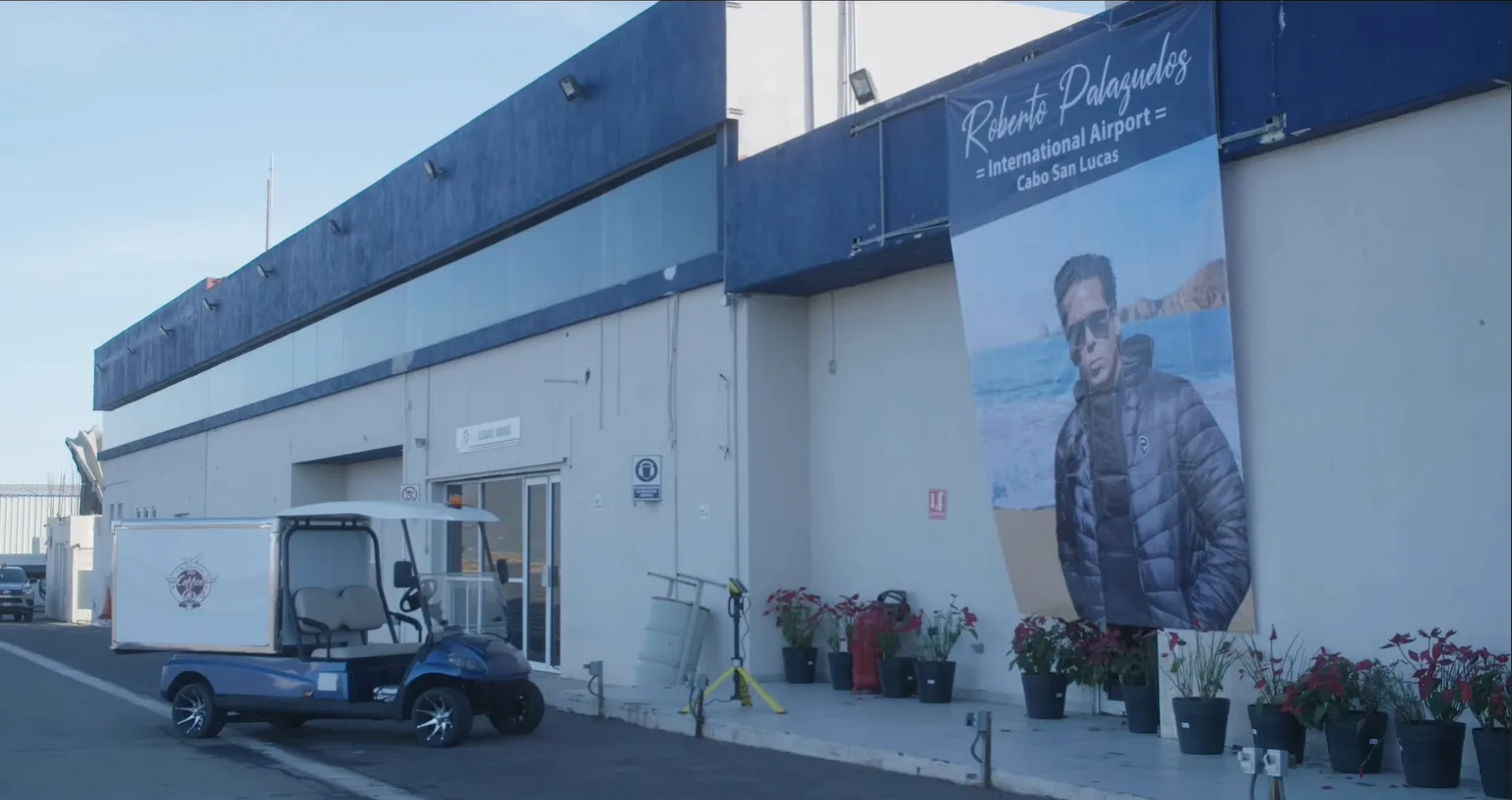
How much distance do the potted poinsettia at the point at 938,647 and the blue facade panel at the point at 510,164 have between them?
612 centimetres

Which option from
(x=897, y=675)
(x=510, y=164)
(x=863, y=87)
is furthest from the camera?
(x=510, y=164)

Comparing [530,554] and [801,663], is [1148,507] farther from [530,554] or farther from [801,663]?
[530,554]

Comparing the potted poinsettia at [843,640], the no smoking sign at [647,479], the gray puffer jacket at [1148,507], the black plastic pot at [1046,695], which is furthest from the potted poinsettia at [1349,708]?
the no smoking sign at [647,479]

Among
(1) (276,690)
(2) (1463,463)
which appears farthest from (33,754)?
(2) (1463,463)

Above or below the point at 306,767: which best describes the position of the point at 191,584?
above

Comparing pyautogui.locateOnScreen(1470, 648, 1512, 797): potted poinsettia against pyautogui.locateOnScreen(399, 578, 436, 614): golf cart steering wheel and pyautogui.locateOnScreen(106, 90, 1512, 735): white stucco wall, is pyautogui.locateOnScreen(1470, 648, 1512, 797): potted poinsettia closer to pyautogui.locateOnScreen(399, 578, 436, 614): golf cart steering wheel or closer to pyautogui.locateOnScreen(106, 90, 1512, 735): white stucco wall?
pyautogui.locateOnScreen(106, 90, 1512, 735): white stucco wall

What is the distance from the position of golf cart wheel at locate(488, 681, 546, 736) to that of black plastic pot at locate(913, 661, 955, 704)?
3.66 meters

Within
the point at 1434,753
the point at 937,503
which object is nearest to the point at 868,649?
the point at 937,503

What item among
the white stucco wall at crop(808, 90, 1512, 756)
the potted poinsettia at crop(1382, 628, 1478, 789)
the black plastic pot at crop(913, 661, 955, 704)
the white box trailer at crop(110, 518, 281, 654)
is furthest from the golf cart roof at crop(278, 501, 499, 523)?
the potted poinsettia at crop(1382, 628, 1478, 789)

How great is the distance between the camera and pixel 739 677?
14.9 m

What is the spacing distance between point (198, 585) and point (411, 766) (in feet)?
10.6

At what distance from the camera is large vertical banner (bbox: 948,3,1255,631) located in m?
11.5

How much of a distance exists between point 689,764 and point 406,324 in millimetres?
15061

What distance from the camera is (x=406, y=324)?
84.1 ft
